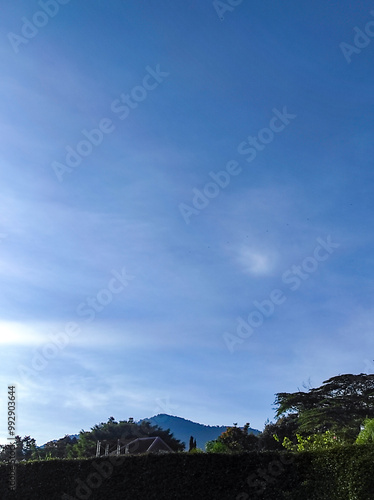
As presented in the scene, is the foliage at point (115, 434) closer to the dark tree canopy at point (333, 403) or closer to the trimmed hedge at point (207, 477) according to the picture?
the dark tree canopy at point (333, 403)

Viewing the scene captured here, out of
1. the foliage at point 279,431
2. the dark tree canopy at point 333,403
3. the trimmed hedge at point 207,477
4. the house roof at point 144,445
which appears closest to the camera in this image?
the trimmed hedge at point 207,477

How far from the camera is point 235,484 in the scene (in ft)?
44.9

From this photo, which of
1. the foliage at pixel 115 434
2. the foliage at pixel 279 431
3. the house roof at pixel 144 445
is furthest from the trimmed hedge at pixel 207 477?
the foliage at pixel 115 434

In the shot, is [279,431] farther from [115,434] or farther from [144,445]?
[115,434]

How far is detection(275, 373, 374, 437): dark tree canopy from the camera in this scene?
38781 millimetres

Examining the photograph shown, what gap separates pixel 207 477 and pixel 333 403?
2942cm

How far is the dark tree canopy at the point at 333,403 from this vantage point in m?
38.8

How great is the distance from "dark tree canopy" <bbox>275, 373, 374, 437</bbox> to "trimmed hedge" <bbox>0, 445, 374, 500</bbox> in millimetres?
25598

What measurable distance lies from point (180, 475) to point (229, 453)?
1.50 meters

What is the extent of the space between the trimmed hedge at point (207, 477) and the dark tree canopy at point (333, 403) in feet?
84.0

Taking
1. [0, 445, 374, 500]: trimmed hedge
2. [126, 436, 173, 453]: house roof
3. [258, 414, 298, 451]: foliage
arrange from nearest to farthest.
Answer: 1. [0, 445, 374, 500]: trimmed hedge
2. [258, 414, 298, 451]: foliage
3. [126, 436, 173, 453]: house roof

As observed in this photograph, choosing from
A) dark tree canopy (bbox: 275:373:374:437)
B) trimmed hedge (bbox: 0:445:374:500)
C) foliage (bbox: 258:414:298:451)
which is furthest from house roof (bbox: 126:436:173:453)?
trimmed hedge (bbox: 0:445:374:500)

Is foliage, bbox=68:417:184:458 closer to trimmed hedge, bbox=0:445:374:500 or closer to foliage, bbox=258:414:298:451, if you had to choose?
foliage, bbox=258:414:298:451

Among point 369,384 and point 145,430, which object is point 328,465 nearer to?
point 369,384
